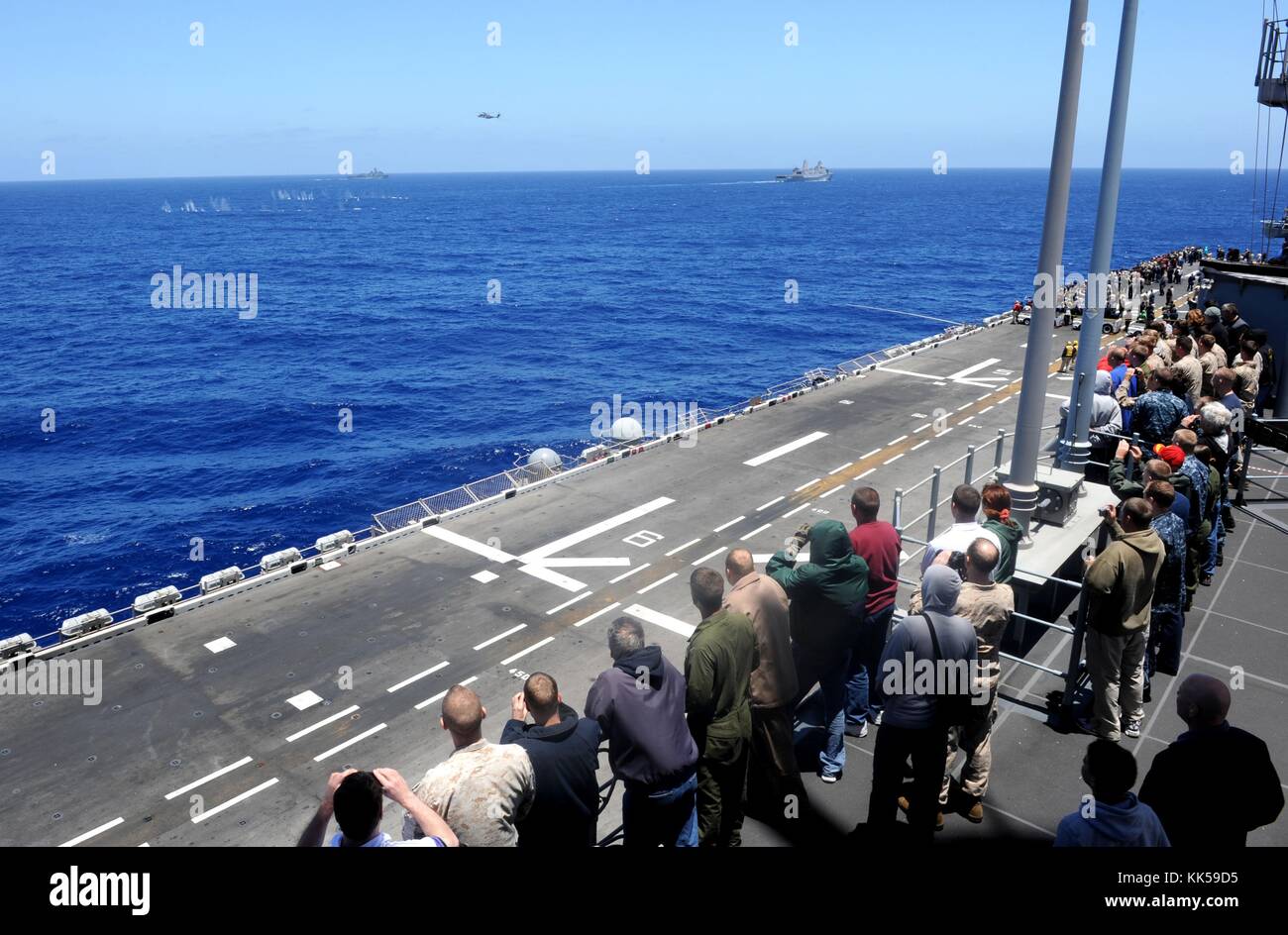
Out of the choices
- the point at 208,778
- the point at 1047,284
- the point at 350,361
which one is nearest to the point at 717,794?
the point at 1047,284

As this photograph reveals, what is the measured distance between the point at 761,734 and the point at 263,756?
8061mm

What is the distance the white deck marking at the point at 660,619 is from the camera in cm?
1480

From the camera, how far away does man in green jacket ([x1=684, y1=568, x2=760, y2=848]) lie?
21.4 feet

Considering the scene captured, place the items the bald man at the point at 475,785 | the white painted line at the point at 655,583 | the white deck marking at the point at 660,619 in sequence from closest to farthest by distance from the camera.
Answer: the bald man at the point at 475,785, the white deck marking at the point at 660,619, the white painted line at the point at 655,583

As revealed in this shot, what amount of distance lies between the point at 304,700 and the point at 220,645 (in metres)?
2.76

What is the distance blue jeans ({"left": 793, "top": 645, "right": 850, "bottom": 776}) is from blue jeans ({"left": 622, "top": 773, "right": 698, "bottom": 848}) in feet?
6.20

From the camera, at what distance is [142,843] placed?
33.4 feet

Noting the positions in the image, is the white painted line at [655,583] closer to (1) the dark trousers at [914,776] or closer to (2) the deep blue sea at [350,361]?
(1) the dark trousers at [914,776]

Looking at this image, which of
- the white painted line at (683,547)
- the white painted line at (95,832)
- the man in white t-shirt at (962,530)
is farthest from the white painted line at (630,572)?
the man in white t-shirt at (962,530)

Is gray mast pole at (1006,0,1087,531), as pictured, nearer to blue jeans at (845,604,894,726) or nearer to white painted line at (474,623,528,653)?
blue jeans at (845,604,894,726)

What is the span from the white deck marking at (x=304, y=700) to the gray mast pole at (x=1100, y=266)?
40.5 ft

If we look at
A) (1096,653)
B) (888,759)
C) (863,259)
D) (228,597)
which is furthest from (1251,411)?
(863,259)

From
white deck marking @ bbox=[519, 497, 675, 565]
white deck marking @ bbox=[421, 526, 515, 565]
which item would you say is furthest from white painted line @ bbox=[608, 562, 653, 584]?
white deck marking @ bbox=[421, 526, 515, 565]

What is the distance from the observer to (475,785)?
5.09 m
